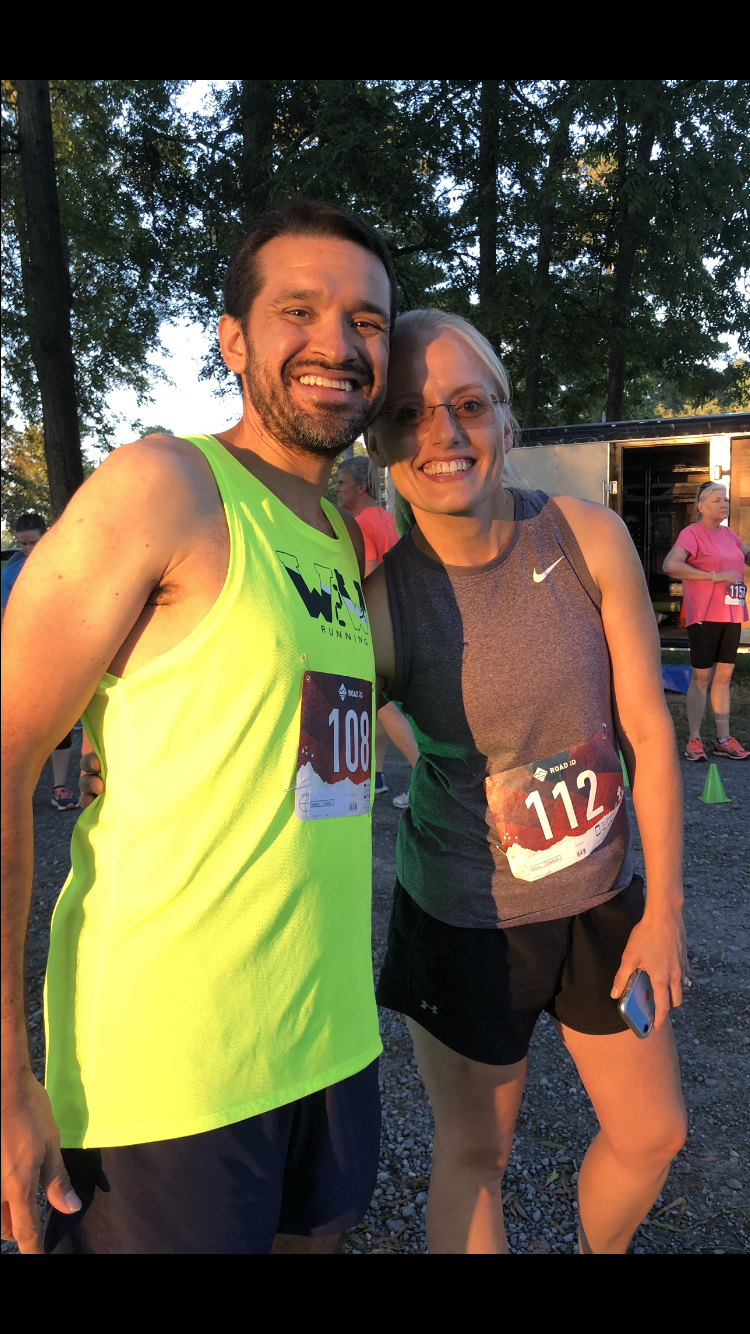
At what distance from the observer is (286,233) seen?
5.28 ft

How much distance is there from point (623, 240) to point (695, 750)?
10030 millimetres

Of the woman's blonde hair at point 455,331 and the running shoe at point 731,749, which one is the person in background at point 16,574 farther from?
the running shoe at point 731,749

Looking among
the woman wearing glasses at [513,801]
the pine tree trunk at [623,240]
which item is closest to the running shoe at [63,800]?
the woman wearing glasses at [513,801]

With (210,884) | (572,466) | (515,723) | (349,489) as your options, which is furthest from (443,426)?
(572,466)

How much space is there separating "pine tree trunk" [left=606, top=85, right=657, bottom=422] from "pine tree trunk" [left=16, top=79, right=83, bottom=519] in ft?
26.6

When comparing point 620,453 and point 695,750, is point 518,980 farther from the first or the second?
point 620,453

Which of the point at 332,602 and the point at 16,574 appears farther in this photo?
the point at 16,574

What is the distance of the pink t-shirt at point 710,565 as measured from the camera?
730 cm

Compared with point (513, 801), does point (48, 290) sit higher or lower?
higher

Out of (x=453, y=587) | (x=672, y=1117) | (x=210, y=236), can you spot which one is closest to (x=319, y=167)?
(x=210, y=236)

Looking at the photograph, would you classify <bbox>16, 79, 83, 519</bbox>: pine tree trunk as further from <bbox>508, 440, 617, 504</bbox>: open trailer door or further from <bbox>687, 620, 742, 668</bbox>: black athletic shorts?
<bbox>687, 620, 742, 668</bbox>: black athletic shorts

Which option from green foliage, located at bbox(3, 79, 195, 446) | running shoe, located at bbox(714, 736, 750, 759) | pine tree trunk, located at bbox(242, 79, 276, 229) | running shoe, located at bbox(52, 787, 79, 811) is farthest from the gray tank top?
green foliage, located at bbox(3, 79, 195, 446)
